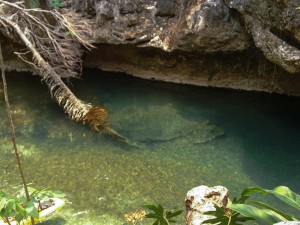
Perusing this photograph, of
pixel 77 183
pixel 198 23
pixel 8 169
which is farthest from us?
pixel 198 23

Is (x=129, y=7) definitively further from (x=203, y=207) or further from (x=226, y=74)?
(x=203, y=207)

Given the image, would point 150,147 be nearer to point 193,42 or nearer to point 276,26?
point 193,42

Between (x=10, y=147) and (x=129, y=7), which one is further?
(x=129, y=7)

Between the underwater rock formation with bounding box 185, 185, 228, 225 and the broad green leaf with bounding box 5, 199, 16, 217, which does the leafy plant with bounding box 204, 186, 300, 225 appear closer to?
the underwater rock formation with bounding box 185, 185, 228, 225

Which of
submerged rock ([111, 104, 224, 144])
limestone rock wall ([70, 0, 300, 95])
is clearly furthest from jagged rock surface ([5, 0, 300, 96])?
submerged rock ([111, 104, 224, 144])

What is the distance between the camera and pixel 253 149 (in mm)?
5312

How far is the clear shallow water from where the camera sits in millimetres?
4434

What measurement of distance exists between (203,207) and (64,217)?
1.58m

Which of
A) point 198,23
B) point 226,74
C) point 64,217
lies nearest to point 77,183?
point 64,217

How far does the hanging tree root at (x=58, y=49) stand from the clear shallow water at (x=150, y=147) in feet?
0.82

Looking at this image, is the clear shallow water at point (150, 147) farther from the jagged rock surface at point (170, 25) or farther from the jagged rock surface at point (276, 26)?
the jagged rock surface at point (276, 26)

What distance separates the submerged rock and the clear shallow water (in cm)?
1

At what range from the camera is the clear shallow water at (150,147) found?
443cm

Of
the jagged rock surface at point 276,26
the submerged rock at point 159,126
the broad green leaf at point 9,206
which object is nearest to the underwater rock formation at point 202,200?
the broad green leaf at point 9,206
